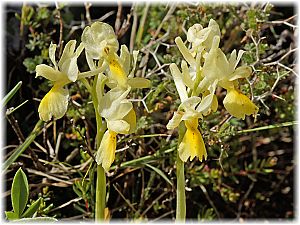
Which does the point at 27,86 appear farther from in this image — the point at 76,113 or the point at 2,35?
the point at 76,113

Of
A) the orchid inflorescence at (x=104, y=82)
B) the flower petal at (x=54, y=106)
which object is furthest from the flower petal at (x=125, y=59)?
the flower petal at (x=54, y=106)

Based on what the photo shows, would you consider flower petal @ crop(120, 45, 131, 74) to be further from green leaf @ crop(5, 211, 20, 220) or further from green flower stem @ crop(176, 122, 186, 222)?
green leaf @ crop(5, 211, 20, 220)

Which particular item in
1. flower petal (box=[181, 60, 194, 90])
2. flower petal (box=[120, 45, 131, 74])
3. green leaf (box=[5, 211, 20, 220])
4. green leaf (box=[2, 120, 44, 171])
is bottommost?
green leaf (box=[5, 211, 20, 220])

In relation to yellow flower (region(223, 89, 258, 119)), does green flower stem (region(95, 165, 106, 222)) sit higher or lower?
lower

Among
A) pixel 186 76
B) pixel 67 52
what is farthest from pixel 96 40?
pixel 186 76

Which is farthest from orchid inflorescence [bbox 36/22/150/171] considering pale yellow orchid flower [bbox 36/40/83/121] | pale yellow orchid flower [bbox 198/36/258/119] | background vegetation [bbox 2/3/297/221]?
background vegetation [bbox 2/3/297/221]

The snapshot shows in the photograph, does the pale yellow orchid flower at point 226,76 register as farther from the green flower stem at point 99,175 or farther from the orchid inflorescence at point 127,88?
the green flower stem at point 99,175

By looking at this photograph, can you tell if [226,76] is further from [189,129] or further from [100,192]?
[100,192]
